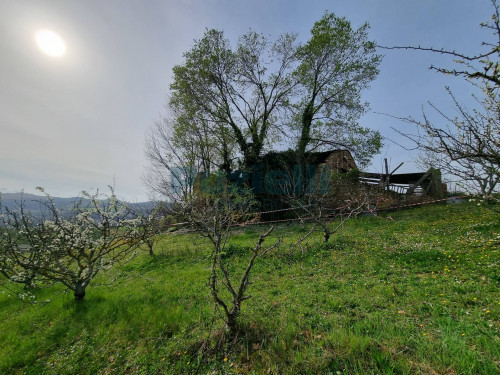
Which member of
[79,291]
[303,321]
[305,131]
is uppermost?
[305,131]

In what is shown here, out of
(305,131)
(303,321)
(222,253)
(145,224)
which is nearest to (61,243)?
(145,224)

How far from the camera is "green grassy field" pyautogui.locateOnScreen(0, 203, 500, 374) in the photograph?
8.13 ft

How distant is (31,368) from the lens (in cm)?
354

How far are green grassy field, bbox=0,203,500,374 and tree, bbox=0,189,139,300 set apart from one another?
0.73 m

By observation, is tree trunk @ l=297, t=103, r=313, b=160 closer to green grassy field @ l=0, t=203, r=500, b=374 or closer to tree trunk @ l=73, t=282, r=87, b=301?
green grassy field @ l=0, t=203, r=500, b=374

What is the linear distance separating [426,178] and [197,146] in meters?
18.5

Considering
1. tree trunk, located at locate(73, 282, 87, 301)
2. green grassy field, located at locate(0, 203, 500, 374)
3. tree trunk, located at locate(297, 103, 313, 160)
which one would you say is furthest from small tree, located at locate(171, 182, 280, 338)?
tree trunk, located at locate(297, 103, 313, 160)

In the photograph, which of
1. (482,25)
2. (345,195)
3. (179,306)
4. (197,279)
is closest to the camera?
(482,25)

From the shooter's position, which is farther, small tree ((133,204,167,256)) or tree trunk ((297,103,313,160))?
tree trunk ((297,103,313,160))

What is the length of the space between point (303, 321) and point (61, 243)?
6736 mm

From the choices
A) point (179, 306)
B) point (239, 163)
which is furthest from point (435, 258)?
point (239, 163)

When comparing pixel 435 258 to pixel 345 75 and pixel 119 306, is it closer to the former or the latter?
pixel 119 306

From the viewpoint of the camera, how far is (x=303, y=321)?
339 centimetres

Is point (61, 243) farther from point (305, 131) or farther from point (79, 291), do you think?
point (305, 131)
